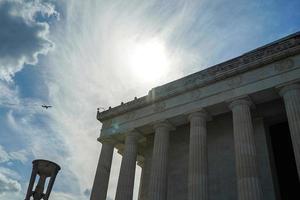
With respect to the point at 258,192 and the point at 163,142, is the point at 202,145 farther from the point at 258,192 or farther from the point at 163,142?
the point at 258,192

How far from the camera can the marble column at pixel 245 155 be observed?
89.7 feet

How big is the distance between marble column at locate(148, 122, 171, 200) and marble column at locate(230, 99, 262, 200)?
9077 mm

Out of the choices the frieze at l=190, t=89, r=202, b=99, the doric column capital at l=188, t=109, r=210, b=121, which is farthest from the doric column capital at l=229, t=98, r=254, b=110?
the frieze at l=190, t=89, r=202, b=99

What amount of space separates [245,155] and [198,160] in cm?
516

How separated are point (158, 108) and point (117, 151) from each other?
38.9ft

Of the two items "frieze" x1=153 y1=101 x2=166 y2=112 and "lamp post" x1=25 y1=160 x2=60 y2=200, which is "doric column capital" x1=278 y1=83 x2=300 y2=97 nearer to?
"frieze" x1=153 y1=101 x2=166 y2=112

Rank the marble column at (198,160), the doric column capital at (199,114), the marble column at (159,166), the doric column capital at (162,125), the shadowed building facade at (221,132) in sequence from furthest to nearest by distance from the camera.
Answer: the doric column capital at (162,125), the doric column capital at (199,114), the marble column at (159,166), the shadowed building facade at (221,132), the marble column at (198,160)

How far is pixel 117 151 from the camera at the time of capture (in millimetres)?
47438

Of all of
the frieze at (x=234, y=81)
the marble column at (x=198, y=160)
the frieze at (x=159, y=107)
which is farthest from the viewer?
the frieze at (x=159, y=107)


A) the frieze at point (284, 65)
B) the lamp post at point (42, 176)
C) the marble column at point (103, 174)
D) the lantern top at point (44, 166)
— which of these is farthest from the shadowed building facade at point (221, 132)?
the lantern top at point (44, 166)

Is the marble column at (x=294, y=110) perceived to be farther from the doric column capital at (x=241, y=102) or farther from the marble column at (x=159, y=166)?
the marble column at (x=159, y=166)

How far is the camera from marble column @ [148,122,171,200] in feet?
111

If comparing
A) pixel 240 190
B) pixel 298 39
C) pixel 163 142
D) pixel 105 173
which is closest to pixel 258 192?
pixel 240 190

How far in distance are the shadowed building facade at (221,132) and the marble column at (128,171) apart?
1cm
